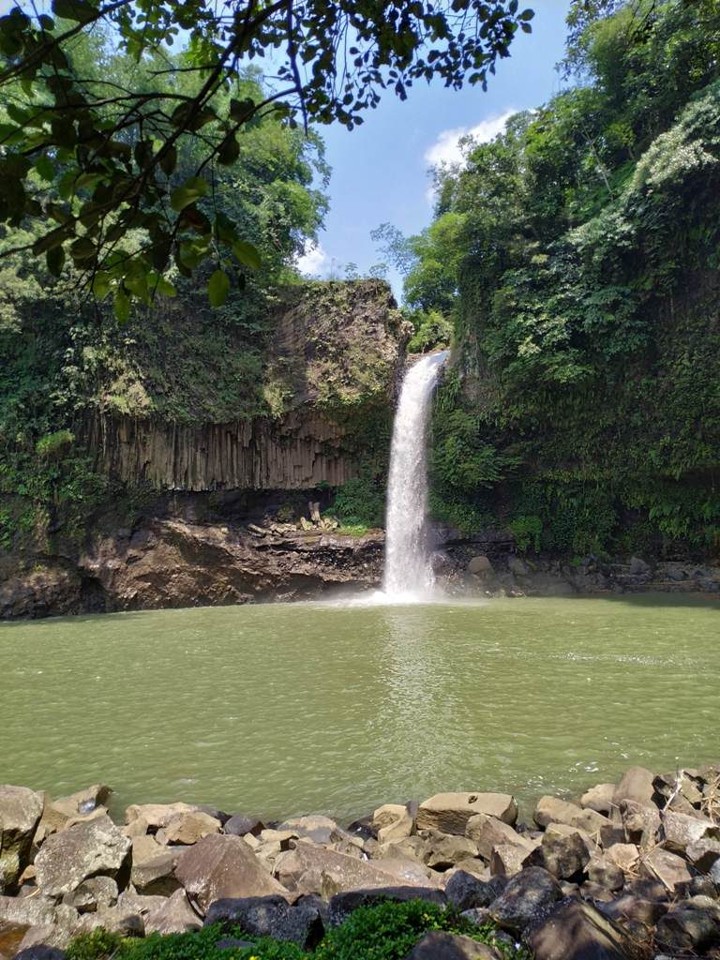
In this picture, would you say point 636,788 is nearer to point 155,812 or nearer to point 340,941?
point 340,941

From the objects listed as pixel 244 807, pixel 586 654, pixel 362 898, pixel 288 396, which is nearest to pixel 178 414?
pixel 288 396

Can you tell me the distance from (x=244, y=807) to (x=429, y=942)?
2.72m

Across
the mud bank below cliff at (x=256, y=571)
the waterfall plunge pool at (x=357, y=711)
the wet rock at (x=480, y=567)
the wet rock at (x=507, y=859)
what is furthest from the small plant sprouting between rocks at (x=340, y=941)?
the wet rock at (x=480, y=567)

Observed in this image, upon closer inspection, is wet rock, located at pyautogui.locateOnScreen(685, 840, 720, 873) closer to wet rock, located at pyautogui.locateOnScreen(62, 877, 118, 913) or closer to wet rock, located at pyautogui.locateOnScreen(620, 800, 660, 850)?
wet rock, located at pyautogui.locateOnScreen(620, 800, 660, 850)

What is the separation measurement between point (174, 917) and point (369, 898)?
37.9 inches

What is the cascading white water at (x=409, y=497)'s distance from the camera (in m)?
18.4

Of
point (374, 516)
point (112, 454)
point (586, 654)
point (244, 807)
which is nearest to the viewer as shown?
point (244, 807)

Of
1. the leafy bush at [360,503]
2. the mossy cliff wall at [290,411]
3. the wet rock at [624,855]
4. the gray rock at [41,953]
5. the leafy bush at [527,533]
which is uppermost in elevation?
the mossy cliff wall at [290,411]

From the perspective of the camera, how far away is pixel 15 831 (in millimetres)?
3543

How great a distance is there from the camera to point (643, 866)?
3283mm

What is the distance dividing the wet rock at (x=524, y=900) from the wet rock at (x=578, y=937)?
143mm

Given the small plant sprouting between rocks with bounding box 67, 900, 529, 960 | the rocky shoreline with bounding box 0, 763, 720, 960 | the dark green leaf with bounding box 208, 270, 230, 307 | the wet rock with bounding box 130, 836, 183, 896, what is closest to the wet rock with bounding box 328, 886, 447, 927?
the rocky shoreline with bounding box 0, 763, 720, 960

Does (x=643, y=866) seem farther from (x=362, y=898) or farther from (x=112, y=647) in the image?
(x=112, y=647)

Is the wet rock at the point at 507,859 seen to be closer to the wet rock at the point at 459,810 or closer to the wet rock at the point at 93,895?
the wet rock at the point at 459,810
